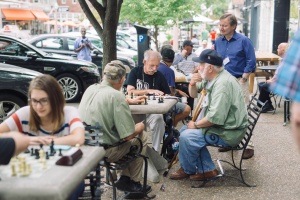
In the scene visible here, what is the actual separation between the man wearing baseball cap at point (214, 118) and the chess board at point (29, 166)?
2.38m

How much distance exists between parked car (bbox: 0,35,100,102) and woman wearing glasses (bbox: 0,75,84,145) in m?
8.07

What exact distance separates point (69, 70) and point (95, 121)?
7676mm

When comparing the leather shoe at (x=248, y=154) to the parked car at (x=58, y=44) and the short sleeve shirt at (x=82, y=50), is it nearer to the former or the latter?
the short sleeve shirt at (x=82, y=50)

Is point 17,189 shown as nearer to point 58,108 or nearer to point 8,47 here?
point 58,108

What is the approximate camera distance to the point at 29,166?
271 cm

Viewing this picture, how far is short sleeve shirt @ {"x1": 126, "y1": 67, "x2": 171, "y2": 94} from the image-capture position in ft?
21.3

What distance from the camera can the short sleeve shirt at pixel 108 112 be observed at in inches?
175

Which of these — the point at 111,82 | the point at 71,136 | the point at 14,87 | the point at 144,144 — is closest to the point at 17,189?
the point at 71,136

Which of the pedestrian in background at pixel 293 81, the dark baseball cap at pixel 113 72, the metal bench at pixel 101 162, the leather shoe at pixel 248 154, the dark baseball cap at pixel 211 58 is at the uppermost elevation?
the pedestrian in background at pixel 293 81

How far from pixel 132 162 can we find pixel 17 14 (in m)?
38.6

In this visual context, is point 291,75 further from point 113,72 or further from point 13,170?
point 113,72

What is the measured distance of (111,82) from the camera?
475 centimetres

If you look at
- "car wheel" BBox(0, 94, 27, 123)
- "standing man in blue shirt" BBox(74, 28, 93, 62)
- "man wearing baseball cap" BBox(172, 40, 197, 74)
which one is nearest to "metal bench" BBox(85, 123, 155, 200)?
"car wheel" BBox(0, 94, 27, 123)

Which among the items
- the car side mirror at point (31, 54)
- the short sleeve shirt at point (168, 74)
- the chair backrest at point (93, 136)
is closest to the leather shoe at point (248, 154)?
the short sleeve shirt at point (168, 74)
